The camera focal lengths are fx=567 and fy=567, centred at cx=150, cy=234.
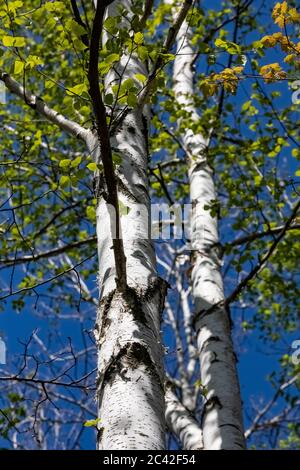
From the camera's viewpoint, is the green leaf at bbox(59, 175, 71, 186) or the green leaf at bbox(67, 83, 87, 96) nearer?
the green leaf at bbox(67, 83, 87, 96)

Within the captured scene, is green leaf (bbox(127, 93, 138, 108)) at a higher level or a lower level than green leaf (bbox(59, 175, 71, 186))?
higher

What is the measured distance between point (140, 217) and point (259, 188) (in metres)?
3.35

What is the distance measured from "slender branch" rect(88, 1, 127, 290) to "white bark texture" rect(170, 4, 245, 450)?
106 cm

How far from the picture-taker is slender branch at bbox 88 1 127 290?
1.87m

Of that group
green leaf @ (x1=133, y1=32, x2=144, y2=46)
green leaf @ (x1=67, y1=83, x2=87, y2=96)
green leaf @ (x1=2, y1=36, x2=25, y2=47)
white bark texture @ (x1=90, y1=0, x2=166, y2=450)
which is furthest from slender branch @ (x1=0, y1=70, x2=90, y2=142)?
green leaf @ (x1=133, y1=32, x2=144, y2=46)

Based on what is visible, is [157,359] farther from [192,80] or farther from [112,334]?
[192,80]

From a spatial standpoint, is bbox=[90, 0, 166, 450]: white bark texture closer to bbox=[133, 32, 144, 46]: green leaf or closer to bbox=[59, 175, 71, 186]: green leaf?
bbox=[59, 175, 71, 186]: green leaf

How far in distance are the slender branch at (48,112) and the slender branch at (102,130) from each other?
0.95 meters

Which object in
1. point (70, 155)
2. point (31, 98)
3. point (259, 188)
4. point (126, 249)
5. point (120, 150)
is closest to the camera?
point (126, 249)

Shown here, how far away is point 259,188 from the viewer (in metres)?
5.83

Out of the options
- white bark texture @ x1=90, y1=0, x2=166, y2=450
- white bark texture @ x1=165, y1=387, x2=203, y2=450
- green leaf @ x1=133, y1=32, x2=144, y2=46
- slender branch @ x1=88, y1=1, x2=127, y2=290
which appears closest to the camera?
slender branch @ x1=88, y1=1, x2=127, y2=290

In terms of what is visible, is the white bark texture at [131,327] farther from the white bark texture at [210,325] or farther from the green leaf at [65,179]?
the white bark texture at [210,325]

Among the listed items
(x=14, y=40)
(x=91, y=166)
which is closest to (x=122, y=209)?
(x=91, y=166)

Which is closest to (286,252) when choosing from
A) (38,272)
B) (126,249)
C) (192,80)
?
(192,80)
